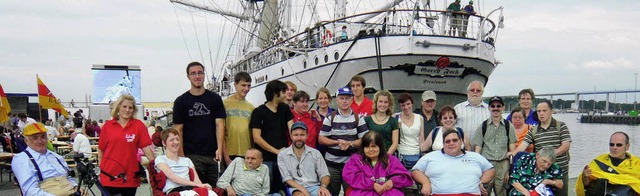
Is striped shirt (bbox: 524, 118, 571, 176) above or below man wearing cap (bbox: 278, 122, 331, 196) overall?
above

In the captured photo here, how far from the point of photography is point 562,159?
5.83m

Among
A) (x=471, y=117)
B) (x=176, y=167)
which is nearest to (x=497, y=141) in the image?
(x=471, y=117)

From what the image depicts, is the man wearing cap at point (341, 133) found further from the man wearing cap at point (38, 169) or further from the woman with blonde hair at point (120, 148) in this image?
the man wearing cap at point (38, 169)

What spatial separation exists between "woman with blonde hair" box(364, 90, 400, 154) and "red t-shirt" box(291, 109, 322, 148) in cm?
66

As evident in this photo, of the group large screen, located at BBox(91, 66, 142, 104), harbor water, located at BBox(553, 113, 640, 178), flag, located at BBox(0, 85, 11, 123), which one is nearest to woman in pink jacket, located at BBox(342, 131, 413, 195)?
harbor water, located at BBox(553, 113, 640, 178)

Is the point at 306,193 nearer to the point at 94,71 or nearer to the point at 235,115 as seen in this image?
the point at 235,115

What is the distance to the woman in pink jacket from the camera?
5.29 metres

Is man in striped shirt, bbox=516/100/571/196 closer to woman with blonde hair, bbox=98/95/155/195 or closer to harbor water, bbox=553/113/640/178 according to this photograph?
harbor water, bbox=553/113/640/178

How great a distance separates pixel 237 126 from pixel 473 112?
9.03 feet

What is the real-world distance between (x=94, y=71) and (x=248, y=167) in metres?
18.6

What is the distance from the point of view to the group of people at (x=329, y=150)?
5.27m

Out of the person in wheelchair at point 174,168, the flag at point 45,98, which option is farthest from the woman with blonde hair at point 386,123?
the flag at point 45,98

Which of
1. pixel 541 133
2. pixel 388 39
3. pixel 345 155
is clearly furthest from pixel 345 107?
pixel 388 39

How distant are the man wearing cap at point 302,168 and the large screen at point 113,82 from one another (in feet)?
58.3
